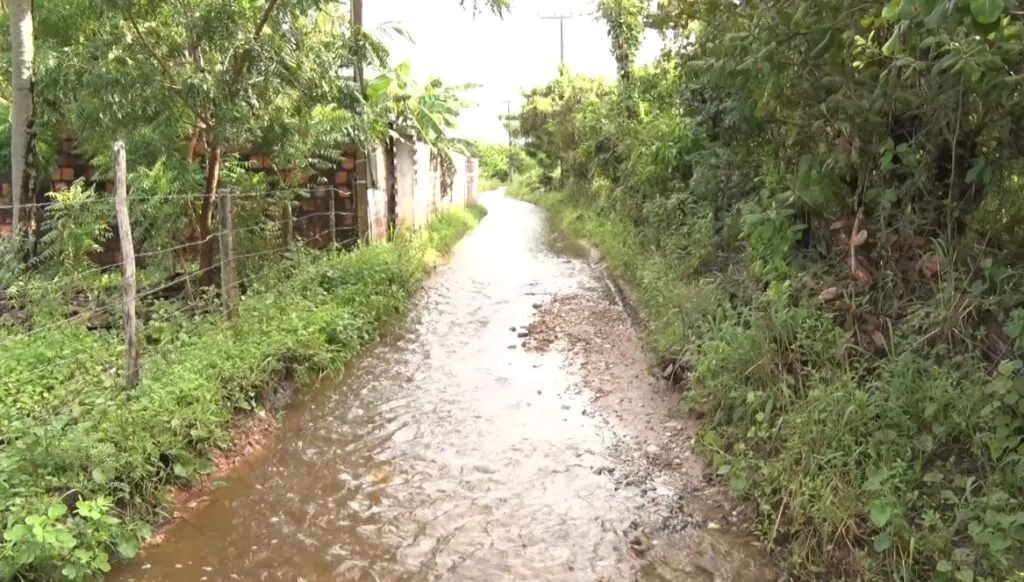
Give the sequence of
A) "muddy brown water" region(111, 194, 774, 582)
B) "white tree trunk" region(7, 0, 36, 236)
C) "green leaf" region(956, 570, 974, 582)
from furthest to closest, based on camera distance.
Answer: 1. "white tree trunk" region(7, 0, 36, 236)
2. "muddy brown water" region(111, 194, 774, 582)
3. "green leaf" region(956, 570, 974, 582)

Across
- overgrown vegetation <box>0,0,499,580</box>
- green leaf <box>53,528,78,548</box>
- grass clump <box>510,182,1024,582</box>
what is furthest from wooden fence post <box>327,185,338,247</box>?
green leaf <box>53,528,78,548</box>

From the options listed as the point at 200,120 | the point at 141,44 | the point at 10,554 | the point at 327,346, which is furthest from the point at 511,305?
the point at 10,554

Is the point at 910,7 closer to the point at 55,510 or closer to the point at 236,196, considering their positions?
the point at 55,510

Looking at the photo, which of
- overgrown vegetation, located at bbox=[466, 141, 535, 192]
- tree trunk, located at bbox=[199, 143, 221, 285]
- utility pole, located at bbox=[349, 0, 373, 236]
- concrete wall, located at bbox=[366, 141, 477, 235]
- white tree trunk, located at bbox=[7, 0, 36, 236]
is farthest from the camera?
overgrown vegetation, located at bbox=[466, 141, 535, 192]

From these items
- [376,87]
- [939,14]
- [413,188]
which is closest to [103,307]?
[939,14]

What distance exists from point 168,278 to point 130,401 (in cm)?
374

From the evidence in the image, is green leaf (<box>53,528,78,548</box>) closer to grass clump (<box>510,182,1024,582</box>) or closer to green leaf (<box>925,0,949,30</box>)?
grass clump (<box>510,182,1024,582</box>)

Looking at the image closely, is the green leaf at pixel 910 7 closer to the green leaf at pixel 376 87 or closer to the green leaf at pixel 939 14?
the green leaf at pixel 939 14

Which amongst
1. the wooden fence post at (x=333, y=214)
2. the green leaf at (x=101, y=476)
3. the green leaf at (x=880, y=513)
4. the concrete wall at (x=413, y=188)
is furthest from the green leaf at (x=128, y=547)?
the concrete wall at (x=413, y=188)

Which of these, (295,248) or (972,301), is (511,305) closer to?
(295,248)

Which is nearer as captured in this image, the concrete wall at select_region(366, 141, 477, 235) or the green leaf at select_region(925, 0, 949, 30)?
the green leaf at select_region(925, 0, 949, 30)

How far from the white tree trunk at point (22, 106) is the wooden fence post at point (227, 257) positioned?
1786 mm

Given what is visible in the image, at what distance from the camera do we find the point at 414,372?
282 inches

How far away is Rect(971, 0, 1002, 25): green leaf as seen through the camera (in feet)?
6.89
